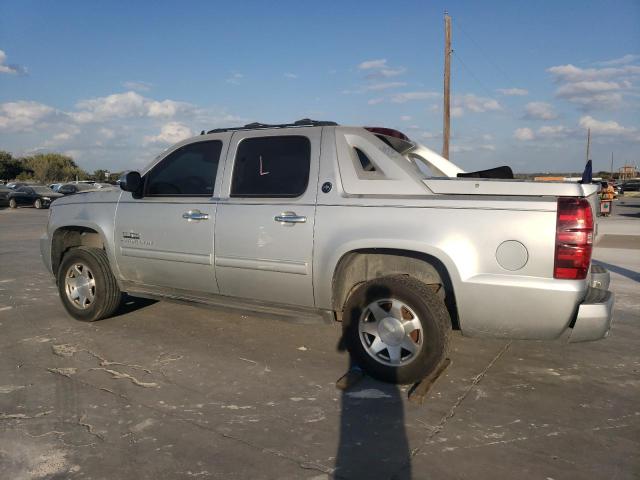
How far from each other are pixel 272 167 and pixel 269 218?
48 centimetres

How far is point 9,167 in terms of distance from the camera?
231 ft

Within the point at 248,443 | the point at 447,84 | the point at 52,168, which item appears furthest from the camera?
the point at 52,168

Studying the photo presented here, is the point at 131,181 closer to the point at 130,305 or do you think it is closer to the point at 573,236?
the point at 130,305

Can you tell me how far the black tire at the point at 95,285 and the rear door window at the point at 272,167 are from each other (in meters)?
1.77

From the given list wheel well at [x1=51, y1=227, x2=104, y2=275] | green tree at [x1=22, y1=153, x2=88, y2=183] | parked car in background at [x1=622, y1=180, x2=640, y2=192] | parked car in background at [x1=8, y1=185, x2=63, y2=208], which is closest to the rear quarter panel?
wheel well at [x1=51, y1=227, x2=104, y2=275]

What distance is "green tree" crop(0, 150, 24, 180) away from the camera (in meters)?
69.4

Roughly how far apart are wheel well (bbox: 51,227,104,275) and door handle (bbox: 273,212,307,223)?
241cm

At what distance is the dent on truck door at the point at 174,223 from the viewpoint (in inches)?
180

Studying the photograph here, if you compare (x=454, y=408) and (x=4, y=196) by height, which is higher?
(x=4, y=196)

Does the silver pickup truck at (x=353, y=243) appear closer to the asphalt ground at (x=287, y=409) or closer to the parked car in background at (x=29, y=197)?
the asphalt ground at (x=287, y=409)

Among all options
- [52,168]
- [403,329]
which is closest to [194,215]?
[403,329]

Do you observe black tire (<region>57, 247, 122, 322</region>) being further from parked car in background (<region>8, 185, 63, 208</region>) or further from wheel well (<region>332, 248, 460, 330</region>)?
parked car in background (<region>8, 185, 63, 208</region>)

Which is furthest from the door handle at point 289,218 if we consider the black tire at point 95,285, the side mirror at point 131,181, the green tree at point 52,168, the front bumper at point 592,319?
the green tree at point 52,168

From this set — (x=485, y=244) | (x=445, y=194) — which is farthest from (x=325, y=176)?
(x=485, y=244)
